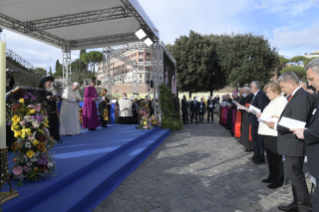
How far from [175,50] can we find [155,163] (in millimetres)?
25262

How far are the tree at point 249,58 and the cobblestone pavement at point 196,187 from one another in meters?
21.5

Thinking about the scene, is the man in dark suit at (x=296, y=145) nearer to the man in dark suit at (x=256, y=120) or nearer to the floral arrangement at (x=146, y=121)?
the man in dark suit at (x=256, y=120)

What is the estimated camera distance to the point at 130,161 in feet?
17.1

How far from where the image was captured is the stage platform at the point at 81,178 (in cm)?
285

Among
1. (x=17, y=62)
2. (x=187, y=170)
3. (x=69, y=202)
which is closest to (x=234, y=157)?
(x=187, y=170)

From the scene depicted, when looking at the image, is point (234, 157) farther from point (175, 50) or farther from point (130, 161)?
point (175, 50)

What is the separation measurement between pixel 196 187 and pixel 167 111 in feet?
25.5

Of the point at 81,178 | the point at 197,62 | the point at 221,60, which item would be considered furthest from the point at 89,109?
the point at 221,60

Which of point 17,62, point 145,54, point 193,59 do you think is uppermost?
point 145,54

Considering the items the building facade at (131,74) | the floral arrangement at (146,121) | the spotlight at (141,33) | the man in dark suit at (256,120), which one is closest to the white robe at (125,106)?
the floral arrangement at (146,121)

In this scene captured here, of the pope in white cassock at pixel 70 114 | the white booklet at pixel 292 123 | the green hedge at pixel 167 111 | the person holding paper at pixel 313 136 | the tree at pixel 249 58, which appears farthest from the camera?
the tree at pixel 249 58

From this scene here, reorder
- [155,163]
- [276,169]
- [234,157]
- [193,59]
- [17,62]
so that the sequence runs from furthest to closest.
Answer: [193,59]
[17,62]
[234,157]
[155,163]
[276,169]

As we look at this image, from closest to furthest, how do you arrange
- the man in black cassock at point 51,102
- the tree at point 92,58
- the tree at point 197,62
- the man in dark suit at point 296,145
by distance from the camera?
1. the man in dark suit at point 296,145
2. the man in black cassock at point 51,102
3. the tree at point 197,62
4. the tree at point 92,58

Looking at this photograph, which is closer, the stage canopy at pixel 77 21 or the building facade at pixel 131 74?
the stage canopy at pixel 77 21
